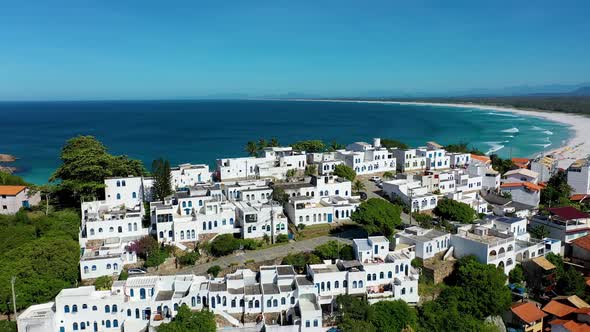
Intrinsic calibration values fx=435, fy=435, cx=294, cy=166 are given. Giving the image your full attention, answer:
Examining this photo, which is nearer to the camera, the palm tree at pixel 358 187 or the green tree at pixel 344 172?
the palm tree at pixel 358 187

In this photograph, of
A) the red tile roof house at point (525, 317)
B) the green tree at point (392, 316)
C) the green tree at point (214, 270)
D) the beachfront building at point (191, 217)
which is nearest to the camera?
the green tree at point (392, 316)

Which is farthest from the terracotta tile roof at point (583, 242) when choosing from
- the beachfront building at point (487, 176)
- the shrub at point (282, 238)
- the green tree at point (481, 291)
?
the shrub at point (282, 238)

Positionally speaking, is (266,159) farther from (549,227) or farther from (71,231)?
(549,227)

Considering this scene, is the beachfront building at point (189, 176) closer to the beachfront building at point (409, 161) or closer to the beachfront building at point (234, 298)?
the beachfront building at point (234, 298)

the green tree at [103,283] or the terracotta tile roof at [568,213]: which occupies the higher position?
the terracotta tile roof at [568,213]

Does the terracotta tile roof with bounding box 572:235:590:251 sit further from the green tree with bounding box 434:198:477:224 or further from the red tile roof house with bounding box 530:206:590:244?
the green tree with bounding box 434:198:477:224

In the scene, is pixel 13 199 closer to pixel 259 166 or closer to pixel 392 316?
pixel 259 166

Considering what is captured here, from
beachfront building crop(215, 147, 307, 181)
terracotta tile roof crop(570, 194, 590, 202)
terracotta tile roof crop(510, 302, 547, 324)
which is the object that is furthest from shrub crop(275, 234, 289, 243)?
terracotta tile roof crop(570, 194, 590, 202)

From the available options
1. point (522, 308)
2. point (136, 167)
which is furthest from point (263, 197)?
point (522, 308)
